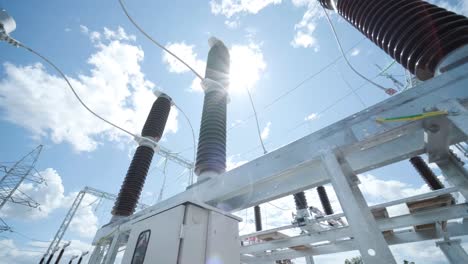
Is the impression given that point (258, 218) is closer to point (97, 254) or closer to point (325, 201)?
point (325, 201)

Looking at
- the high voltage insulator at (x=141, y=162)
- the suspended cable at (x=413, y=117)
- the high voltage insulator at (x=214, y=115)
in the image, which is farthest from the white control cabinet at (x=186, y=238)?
the high voltage insulator at (x=141, y=162)

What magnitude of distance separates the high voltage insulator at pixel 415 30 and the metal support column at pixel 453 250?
4.92 metres

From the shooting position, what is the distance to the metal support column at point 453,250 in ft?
15.6

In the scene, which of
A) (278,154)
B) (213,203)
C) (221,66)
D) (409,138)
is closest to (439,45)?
(409,138)

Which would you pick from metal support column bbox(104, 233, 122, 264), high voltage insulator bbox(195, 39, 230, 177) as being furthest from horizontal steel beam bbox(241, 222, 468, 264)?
metal support column bbox(104, 233, 122, 264)

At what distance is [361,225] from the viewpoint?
128 cm

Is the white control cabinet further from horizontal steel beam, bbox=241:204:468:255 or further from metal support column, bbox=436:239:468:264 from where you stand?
metal support column, bbox=436:239:468:264

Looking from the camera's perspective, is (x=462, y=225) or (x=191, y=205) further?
(x=462, y=225)

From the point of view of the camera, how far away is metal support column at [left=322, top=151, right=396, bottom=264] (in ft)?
3.81

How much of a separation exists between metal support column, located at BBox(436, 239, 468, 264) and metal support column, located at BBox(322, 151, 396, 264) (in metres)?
5.42

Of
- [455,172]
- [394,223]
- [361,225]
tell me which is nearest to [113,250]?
[361,225]

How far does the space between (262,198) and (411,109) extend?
1463 mm

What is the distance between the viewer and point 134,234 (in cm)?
249

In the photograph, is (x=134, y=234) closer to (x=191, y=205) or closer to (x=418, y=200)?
(x=191, y=205)
